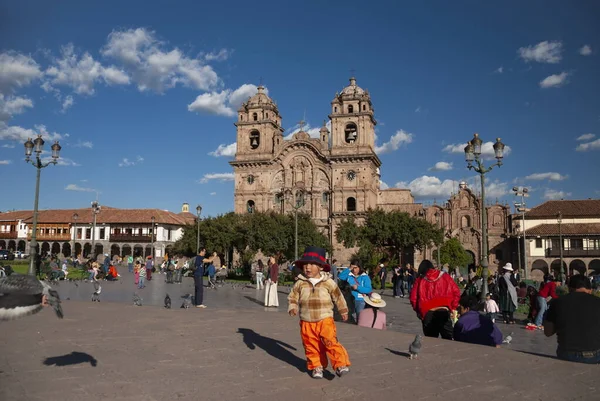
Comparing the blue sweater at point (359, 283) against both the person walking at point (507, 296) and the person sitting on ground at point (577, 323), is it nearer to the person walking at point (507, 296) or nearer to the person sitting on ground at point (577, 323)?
the person walking at point (507, 296)

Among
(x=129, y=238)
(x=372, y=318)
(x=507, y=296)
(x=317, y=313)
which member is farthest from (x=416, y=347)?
(x=129, y=238)

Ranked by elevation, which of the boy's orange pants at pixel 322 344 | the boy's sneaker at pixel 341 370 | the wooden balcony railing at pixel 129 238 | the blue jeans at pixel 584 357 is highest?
the wooden balcony railing at pixel 129 238

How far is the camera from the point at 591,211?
49.8 meters

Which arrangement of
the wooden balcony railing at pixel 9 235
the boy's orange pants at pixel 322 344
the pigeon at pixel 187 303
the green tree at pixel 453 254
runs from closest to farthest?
the boy's orange pants at pixel 322 344 < the pigeon at pixel 187 303 < the green tree at pixel 453 254 < the wooden balcony railing at pixel 9 235

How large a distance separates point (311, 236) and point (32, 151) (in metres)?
25.4

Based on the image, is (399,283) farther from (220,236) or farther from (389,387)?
(220,236)

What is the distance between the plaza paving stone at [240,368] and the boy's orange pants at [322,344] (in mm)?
204

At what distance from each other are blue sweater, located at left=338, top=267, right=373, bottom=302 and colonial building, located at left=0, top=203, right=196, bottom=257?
55.3 metres

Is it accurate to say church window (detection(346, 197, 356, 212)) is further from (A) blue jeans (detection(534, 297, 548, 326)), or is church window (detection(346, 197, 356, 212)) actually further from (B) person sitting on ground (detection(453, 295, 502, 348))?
(B) person sitting on ground (detection(453, 295, 502, 348))

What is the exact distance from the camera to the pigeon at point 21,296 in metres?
4.24


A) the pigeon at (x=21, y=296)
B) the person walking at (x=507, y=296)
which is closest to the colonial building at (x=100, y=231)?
the person walking at (x=507, y=296)

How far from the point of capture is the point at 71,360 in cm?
638

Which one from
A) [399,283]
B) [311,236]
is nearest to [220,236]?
[311,236]

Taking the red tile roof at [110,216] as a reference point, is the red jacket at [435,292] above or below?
below
